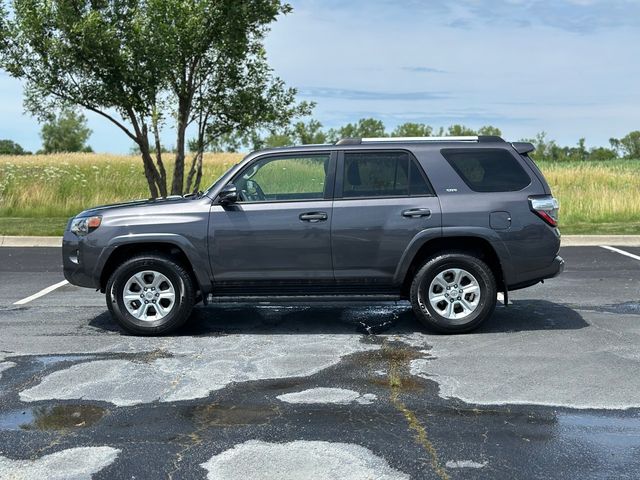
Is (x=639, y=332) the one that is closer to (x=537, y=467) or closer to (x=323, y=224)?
(x=323, y=224)

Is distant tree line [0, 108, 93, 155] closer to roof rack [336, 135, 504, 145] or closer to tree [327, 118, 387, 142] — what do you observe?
tree [327, 118, 387, 142]

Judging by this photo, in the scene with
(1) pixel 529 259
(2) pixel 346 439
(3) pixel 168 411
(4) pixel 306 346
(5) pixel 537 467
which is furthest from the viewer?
(1) pixel 529 259

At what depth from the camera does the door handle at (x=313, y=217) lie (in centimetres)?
770

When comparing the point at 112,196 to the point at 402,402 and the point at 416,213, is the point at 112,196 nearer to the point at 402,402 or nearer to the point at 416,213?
the point at 416,213

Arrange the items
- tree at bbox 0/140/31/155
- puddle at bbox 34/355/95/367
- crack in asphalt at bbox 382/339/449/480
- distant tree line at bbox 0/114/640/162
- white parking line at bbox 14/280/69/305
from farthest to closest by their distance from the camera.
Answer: tree at bbox 0/140/31/155 < distant tree line at bbox 0/114/640/162 < white parking line at bbox 14/280/69/305 < puddle at bbox 34/355/95/367 < crack in asphalt at bbox 382/339/449/480

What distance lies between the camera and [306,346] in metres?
7.26

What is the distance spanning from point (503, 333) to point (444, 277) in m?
0.79

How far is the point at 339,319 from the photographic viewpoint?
854cm

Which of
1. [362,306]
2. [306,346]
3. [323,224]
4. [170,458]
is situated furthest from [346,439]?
[362,306]

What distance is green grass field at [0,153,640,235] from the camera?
18688 mm

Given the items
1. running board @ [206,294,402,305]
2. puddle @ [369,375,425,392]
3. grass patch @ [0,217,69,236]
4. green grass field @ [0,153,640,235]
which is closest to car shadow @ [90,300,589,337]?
running board @ [206,294,402,305]

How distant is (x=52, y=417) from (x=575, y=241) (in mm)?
12537

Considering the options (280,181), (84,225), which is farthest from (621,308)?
(84,225)

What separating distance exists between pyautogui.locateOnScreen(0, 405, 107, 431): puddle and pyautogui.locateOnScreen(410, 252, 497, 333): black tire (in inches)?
134
